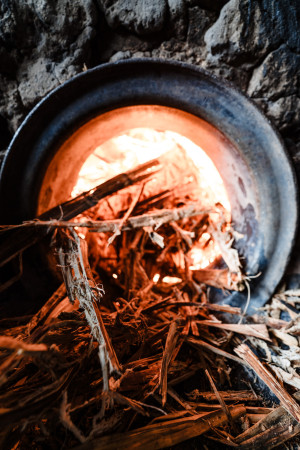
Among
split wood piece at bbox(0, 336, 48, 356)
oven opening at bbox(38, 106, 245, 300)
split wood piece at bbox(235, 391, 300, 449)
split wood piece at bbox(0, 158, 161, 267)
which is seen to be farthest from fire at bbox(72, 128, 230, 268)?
split wood piece at bbox(0, 336, 48, 356)

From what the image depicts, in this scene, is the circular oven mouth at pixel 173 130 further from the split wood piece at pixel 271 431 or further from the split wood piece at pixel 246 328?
the split wood piece at pixel 271 431

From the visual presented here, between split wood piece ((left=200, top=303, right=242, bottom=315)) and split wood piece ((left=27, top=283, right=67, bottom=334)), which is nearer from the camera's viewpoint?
split wood piece ((left=27, top=283, right=67, bottom=334))

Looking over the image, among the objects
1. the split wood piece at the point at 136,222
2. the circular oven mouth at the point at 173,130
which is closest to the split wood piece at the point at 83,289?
the split wood piece at the point at 136,222

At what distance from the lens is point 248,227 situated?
2055 mm

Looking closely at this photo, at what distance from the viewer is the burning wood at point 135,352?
3.72 feet

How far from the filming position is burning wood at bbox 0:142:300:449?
44.6 inches

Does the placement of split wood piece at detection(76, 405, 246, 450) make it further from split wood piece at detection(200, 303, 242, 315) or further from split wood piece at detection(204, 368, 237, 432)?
split wood piece at detection(200, 303, 242, 315)

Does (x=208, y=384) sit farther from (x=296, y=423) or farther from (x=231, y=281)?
(x=231, y=281)

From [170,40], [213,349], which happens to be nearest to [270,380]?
[213,349]

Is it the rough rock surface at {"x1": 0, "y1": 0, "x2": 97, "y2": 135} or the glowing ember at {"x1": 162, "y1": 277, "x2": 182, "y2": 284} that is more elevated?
the rough rock surface at {"x1": 0, "y1": 0, "x2": 97, "y2": 135}

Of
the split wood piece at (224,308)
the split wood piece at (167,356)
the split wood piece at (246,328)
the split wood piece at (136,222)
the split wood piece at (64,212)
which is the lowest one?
the split wood piece at (246,328)

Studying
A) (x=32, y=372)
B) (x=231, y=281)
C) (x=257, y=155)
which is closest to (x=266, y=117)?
(x=257, y=155)

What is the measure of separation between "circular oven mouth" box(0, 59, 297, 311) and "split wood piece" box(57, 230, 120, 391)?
1.26 feet

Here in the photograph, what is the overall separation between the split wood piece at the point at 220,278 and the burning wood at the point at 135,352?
12mm
